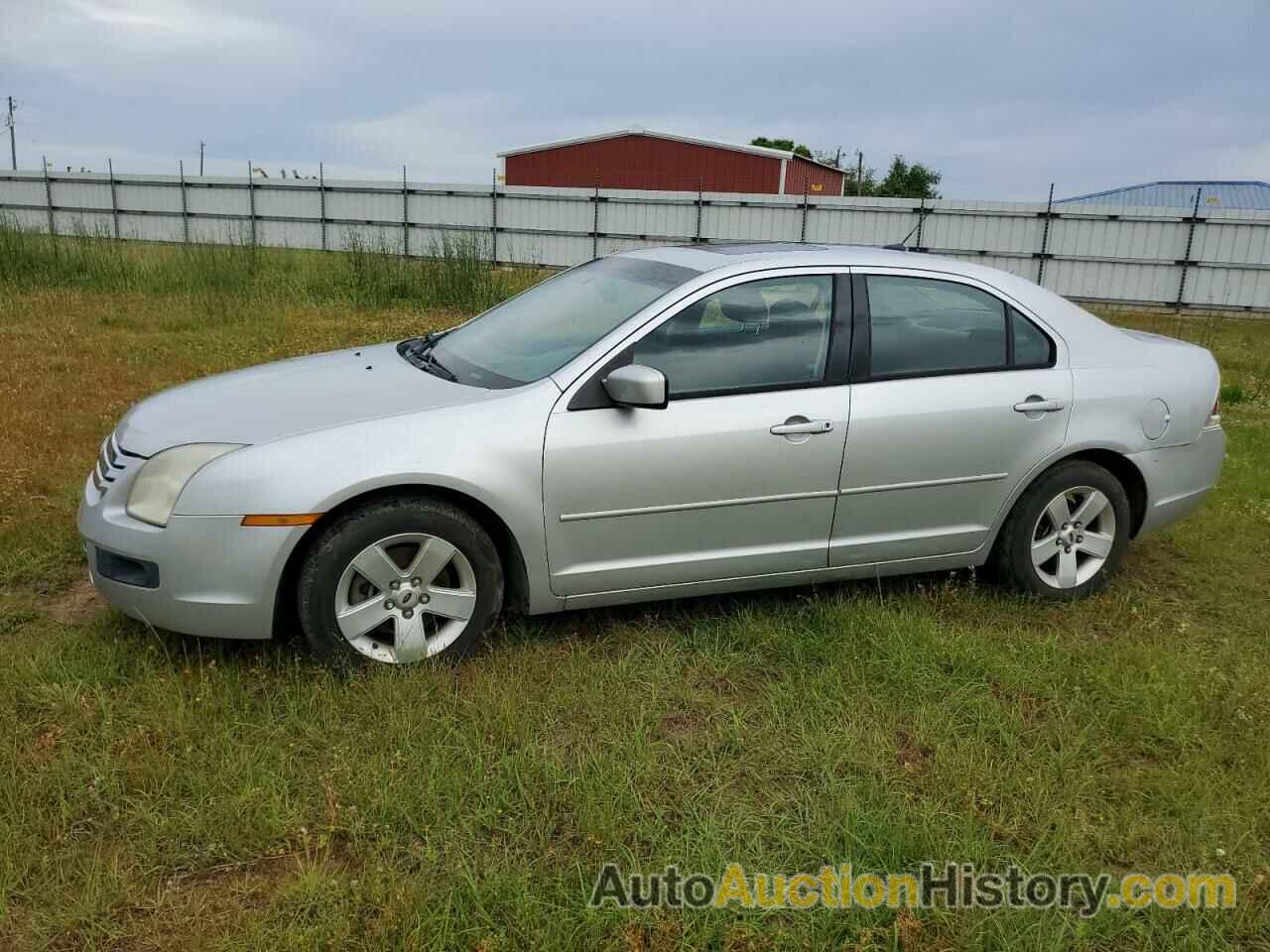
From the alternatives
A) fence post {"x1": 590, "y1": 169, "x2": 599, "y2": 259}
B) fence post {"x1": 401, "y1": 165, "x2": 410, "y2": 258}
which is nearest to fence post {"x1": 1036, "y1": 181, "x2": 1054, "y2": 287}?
fence post {"x1": 590, "y1": 169, "x2": 599, "y2": 259}

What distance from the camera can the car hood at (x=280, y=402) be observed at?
11.4 ft

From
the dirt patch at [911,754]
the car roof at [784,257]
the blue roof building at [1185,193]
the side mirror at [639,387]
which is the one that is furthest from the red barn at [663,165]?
the dirt patch at [911,754]

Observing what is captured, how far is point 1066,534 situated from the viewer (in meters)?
4.49

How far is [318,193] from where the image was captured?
2438 cm

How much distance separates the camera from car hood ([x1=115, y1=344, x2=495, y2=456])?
348 centimetres

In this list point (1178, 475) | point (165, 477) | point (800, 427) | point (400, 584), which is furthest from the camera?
point (1178, 475)

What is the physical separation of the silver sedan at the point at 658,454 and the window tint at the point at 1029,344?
1cm

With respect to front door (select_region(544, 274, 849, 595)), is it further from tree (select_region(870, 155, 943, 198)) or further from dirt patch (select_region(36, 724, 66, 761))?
tree (select_region(870, 155, 943, 198))

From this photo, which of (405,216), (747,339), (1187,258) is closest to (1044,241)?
(1187,258)

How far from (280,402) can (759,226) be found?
18830 millimetres

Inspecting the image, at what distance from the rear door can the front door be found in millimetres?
124

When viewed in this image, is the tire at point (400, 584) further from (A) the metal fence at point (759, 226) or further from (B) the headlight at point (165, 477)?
(A) the metal fence at point (759, 226)

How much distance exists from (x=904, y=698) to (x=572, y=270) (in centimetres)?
258

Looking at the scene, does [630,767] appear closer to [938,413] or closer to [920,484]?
[920,484]
